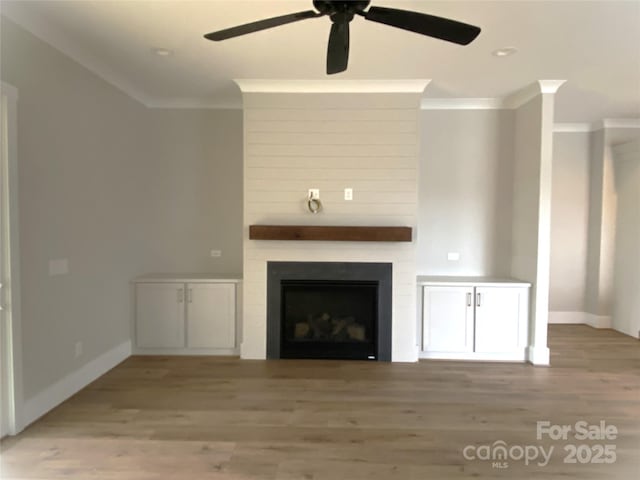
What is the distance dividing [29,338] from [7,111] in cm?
151

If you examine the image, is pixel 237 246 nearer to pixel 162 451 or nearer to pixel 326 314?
pixel 326 314

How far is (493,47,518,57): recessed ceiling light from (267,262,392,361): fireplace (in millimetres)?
2045

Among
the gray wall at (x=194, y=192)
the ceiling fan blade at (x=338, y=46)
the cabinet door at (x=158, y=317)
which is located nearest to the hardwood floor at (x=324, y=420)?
the cabinet door at (x=158, y=317)

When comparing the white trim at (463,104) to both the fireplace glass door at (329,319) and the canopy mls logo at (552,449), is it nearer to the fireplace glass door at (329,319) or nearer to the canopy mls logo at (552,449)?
the fireplace glass door at (329,319)

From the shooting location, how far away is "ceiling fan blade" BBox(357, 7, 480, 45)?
1.78 m

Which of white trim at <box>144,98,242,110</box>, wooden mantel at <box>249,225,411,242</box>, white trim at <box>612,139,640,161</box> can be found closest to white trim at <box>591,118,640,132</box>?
white trim at <box>612,139,640,161</box>

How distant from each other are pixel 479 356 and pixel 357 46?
3.17m

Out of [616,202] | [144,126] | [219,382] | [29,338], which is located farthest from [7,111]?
[616,202]

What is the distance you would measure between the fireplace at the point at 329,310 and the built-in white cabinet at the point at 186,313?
480 mm

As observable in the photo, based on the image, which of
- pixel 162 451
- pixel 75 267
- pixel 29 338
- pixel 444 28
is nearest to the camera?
pixel 444 28

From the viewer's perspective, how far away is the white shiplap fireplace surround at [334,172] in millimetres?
3754

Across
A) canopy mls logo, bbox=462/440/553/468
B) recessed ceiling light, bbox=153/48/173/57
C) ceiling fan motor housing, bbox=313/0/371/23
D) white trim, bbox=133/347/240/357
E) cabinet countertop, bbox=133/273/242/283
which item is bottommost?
canopy mls logo, bbox=462/440/553/468

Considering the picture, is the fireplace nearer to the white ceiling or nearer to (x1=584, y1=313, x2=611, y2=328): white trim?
the white ceiling

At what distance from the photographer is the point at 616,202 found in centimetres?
493
